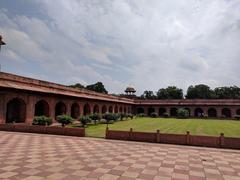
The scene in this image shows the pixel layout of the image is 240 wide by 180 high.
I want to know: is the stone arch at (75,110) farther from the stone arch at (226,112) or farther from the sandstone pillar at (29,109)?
the stone arch at (226,112)

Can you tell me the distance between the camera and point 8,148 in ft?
32.2

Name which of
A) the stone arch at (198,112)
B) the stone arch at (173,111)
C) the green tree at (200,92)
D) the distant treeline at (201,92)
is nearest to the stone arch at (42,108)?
the stone arch at (173,111)

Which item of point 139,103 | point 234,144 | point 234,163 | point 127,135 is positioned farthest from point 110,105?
point 234,163

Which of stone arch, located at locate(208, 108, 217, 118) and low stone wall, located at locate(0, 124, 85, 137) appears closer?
low stone wall, located at locate(0, 124, 85, 137)

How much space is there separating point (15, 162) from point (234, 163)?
7940 mm

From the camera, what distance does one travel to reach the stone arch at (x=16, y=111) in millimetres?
19828

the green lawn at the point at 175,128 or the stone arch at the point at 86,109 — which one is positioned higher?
the stone arch at the point at 86,109

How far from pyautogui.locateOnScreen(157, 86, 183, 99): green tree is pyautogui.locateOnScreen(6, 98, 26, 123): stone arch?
58.3m

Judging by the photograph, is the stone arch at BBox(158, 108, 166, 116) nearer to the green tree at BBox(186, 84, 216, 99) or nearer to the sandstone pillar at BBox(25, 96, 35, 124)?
the green tree at BBox(186, 84, 216, 99)

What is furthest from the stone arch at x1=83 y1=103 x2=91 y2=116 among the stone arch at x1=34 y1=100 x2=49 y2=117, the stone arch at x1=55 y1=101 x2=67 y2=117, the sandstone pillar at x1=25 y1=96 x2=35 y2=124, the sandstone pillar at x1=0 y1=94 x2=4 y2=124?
the sandstone pillar at x1=0 y1=94 x2=4 y2=124

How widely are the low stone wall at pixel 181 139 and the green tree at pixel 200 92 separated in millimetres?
62586

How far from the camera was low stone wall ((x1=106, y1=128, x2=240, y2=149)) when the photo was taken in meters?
11.5

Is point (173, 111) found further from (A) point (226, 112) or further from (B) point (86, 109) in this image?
(B) point (86, 109)

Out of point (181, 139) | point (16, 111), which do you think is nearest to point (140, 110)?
point (16, 111)
